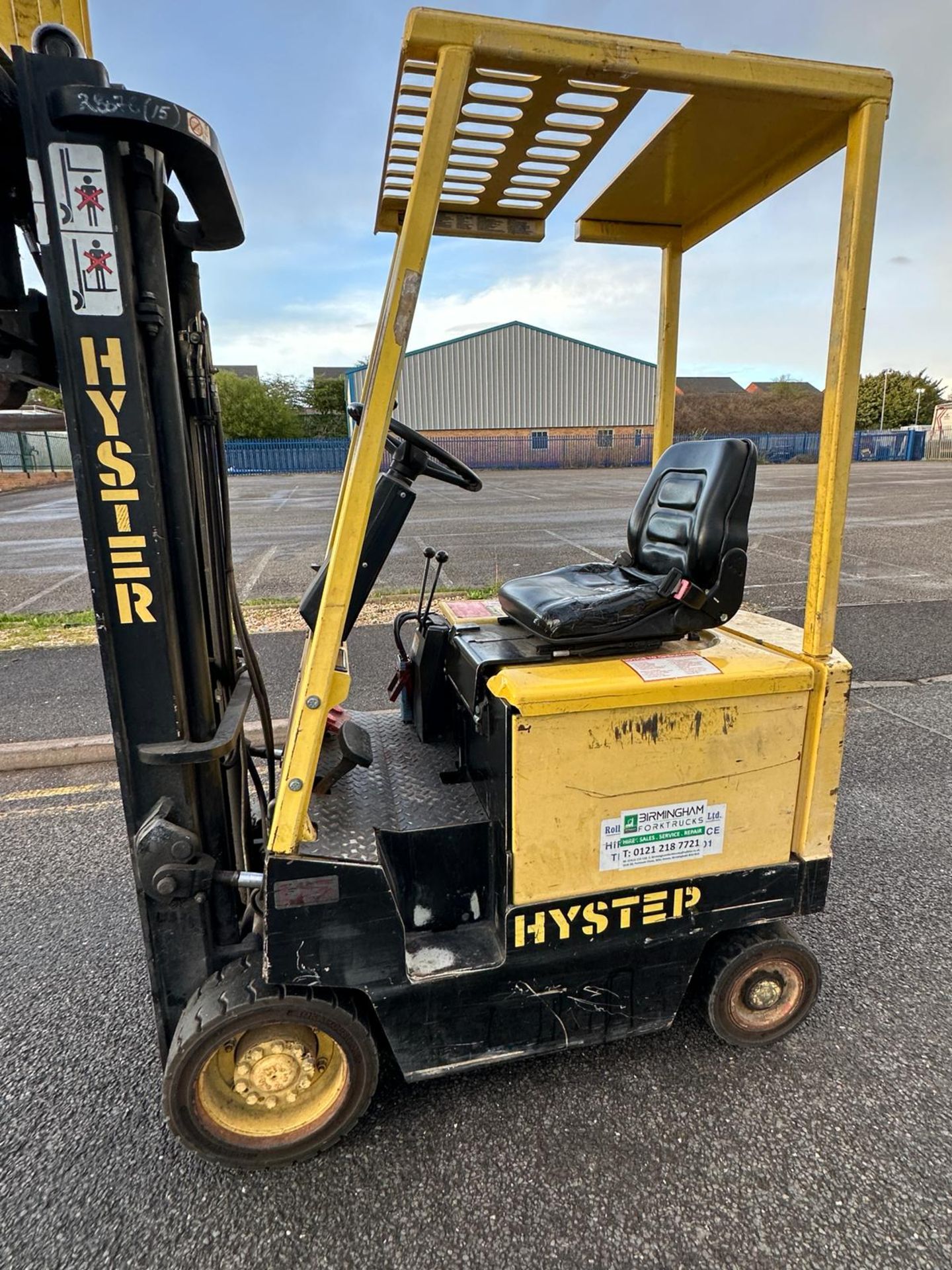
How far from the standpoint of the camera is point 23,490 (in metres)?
27.7

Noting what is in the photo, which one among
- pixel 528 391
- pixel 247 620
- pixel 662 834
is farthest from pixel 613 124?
pixel 528 391

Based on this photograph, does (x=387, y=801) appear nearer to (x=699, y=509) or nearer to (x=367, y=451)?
(x=367, y=451)

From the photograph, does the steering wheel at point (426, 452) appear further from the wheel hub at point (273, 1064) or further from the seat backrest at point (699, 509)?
the wheel hub at point (273, 1064)

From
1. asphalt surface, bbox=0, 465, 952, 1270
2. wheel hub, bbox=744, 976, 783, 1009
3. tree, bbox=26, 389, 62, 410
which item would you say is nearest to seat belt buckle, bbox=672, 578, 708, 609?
wheel hub, bbox=744, 976, 783, 1009

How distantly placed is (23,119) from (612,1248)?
2956 mm

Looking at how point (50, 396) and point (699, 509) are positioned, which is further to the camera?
point (50, 396)

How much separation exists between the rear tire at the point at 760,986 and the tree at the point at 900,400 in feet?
225

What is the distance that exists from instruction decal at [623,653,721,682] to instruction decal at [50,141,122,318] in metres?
1.66

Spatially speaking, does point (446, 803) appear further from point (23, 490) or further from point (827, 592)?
point (23, 490)

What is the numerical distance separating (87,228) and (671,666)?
187 cm

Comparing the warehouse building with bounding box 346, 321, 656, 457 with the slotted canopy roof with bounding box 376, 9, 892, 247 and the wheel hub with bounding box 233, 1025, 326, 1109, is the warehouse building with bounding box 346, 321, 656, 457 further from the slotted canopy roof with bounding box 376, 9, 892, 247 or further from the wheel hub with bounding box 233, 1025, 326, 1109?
the wheel hub with bounding box 233, 1025, 326, 1109

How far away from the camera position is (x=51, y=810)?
3.96 m

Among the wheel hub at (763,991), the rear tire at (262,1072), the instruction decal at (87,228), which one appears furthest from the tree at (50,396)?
the wheel hub at (763,991)

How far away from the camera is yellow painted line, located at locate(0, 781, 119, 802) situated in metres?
4.10
